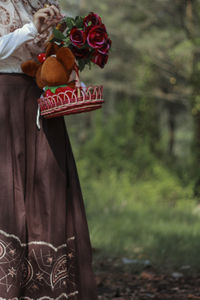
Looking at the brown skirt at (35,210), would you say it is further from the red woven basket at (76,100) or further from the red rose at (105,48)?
the red rose at (105,48)

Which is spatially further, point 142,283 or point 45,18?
point 142,283

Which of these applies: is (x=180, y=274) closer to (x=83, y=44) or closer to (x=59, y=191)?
(x=59, y=191)

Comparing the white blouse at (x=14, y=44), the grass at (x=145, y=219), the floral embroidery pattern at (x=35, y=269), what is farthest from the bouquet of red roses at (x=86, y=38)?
the grass at (x=145, y=219)

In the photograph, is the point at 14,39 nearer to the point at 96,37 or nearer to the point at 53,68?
the point at 53,68

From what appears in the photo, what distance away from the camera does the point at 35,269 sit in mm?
2570

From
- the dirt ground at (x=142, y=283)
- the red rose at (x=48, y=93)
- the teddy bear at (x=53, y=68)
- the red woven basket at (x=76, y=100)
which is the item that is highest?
the teddy bear at (x=53, y=68)

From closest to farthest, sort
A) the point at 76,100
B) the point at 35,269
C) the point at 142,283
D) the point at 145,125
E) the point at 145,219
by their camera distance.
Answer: the point at 76,100 → the point at 35,269 → the point at 142,283 → the point at 145,219 → the point at 145,125

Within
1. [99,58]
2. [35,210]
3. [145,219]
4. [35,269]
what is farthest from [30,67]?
[145,219]

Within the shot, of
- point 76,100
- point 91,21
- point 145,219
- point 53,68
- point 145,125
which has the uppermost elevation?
point 145,125

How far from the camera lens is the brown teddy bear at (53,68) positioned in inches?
97.4

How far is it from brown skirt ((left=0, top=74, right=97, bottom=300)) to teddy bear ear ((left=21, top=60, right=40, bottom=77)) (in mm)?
54

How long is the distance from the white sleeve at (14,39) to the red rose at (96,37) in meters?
0.29

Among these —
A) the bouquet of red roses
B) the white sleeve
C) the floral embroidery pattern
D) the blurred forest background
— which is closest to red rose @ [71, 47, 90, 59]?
the bouquet of red roses

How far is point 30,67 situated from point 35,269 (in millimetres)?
1057
